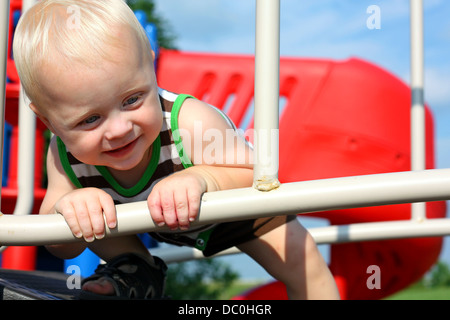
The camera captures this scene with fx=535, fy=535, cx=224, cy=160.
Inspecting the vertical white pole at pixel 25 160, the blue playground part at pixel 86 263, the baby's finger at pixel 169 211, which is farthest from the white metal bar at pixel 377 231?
the baby's finger at pixel 169 211

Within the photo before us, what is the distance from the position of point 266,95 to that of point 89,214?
1.01 feet

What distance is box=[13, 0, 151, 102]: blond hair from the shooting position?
83 centimetres

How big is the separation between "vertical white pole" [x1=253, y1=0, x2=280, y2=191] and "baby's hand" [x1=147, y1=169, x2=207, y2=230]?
0.31ft

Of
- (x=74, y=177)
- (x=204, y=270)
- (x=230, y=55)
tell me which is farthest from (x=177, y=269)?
(x=74, y=177)

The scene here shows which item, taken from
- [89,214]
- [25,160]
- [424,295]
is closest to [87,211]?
[89,214]

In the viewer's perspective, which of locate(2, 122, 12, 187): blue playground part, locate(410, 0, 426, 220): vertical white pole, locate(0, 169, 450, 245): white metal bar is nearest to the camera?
locate(0, 169, 450, 245): white metal bar

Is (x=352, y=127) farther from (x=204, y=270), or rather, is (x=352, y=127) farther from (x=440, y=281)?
(x=440, y=281)

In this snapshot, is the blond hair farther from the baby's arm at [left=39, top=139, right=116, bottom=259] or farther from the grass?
the grass

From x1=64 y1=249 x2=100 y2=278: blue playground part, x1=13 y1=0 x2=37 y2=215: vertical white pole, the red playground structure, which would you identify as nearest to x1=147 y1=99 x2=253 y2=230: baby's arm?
x1=13 y1=0 x2=37 y2=215: vertical white pole

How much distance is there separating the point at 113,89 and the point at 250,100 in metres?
1.51

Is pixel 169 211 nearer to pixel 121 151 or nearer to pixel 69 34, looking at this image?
pixel 121 151

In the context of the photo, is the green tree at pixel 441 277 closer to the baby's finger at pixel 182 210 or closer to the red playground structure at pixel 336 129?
the red playground structure at pixel 336 129

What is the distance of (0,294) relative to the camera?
0.83 m
